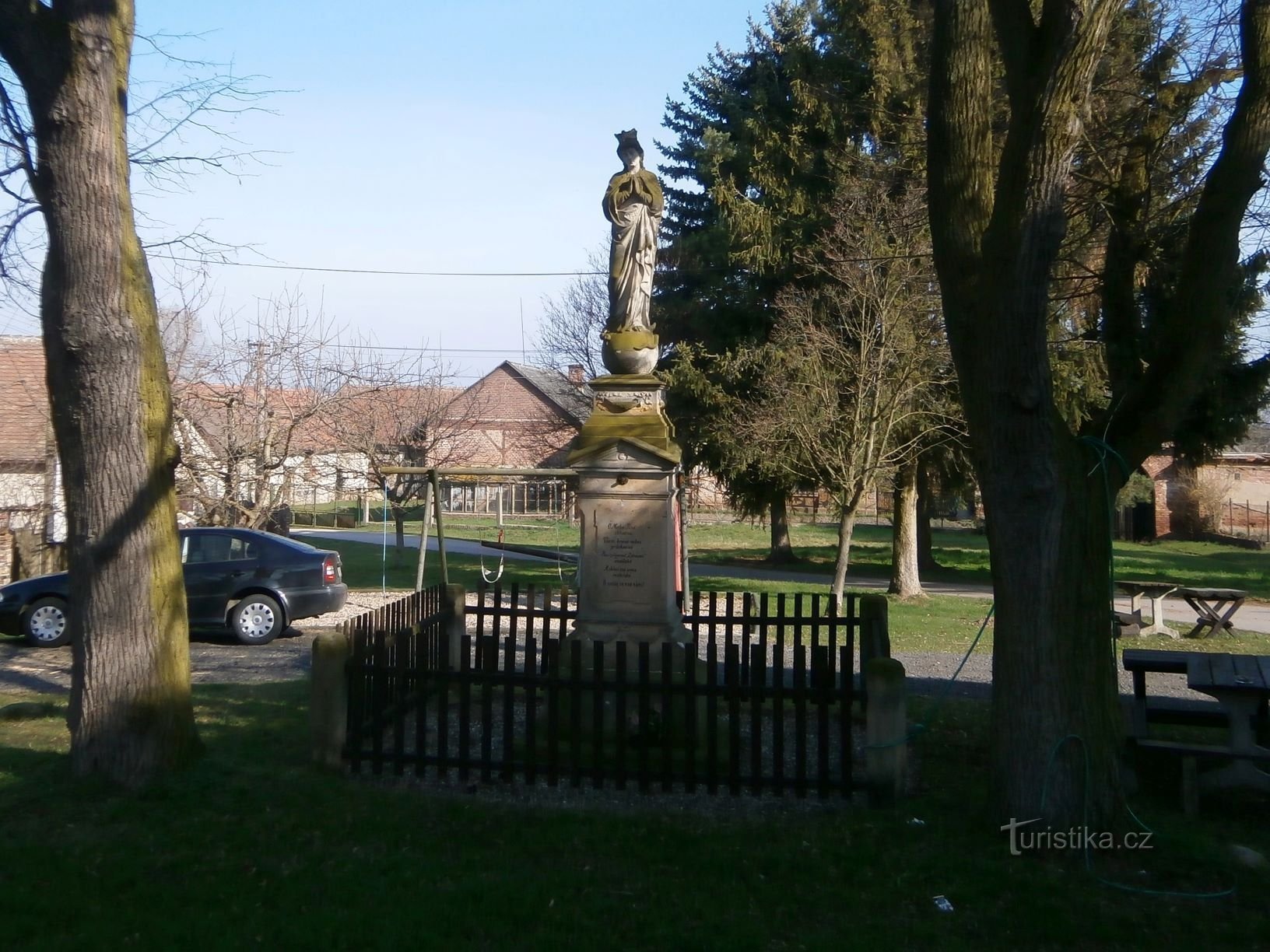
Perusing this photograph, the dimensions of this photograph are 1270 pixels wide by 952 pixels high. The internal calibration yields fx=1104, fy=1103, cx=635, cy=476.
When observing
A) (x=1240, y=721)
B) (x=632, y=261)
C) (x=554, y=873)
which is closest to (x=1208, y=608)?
(x=1240, y=721)

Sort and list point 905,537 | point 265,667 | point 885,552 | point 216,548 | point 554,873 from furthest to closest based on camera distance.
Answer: point 885,552 < point 905,537 < point 216,548 < point 265,667 < point 554,873

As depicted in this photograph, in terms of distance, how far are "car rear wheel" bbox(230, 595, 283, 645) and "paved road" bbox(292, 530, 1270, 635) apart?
12307 mm

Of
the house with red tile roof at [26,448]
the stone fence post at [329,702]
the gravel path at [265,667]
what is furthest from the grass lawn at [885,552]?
the stone fence post at [329,702]

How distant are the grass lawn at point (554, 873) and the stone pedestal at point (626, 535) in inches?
72.0

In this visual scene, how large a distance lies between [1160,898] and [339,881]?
3.72 metres

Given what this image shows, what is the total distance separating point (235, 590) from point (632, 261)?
8.44 metres

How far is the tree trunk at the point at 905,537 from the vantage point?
21.3 meters

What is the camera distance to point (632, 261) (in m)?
8.81

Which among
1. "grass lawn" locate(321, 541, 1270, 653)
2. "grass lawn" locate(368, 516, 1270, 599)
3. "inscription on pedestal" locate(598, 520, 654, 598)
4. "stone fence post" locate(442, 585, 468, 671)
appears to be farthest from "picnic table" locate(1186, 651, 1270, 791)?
"grass lawn" locate(368, 516, 1270, 599)

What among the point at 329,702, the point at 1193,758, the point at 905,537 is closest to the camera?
the point at 1193,758

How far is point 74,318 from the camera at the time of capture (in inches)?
253

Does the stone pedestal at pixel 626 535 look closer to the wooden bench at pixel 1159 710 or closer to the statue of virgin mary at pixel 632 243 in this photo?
the statue of virgin mary at pixel 632 243

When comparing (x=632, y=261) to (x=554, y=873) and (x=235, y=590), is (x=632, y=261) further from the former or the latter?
(x=235, y=590)

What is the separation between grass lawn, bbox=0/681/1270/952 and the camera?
14.9ft
